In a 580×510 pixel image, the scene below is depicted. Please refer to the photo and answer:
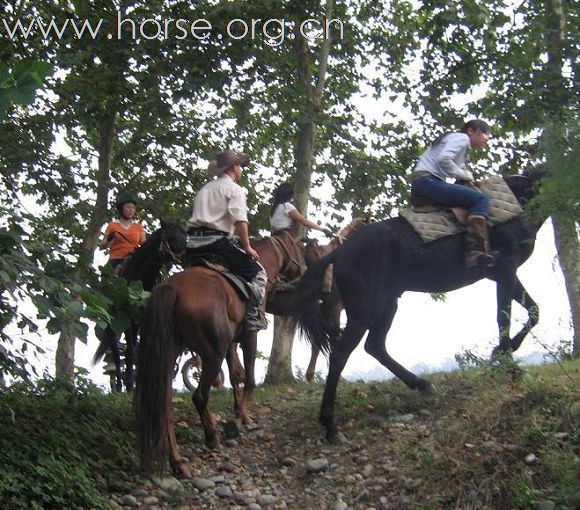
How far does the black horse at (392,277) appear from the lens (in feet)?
30.2

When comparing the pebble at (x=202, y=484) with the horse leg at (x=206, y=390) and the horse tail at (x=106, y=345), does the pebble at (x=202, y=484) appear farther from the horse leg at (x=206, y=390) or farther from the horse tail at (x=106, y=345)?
the horse tail at (x=106, y=345)

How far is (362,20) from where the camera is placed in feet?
54.9

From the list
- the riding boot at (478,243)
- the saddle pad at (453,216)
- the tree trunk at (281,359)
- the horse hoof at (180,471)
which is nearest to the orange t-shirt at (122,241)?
the tree trunk at (281,359)

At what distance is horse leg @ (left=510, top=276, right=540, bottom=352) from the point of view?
9.24 m

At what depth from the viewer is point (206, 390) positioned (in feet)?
27.0

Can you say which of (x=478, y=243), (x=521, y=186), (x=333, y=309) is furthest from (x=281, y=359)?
(x=521, y=186)

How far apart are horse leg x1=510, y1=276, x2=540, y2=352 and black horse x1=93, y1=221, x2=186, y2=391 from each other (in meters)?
4.20

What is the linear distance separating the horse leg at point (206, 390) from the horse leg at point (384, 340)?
2277 millimetres

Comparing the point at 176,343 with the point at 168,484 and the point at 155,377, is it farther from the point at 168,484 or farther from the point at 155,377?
the point at 168,484

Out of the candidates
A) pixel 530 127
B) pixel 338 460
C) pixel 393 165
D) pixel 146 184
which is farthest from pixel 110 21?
pixel 338 460

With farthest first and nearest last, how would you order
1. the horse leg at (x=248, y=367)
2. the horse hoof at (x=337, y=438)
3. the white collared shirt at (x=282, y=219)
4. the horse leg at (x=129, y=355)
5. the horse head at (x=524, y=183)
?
the white collared shirt at (x=282, y=219) < the horse leg at (x=129, y=355) < the horse head at (x=524, y=183) < the horse leg at (x=248, y=367) < the horse hoof at (x=337, y=438)

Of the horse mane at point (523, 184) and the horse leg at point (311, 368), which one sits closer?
the horse mane at point (523, 184)

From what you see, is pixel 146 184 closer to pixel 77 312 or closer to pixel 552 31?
pixel 552 31

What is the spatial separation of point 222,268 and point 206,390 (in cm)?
140
